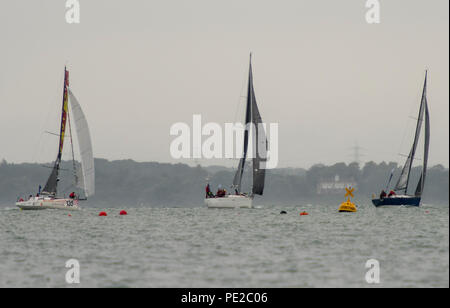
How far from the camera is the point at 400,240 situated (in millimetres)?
40719

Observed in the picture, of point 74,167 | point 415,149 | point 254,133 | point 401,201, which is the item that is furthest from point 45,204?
point 415,149

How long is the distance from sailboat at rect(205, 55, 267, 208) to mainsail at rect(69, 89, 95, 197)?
1357cm

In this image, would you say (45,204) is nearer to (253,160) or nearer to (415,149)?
(253,160)

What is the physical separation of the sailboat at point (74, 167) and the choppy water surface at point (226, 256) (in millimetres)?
28259

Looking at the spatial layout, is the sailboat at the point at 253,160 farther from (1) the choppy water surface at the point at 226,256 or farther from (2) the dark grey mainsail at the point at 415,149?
(1) the choppy water surface at the point at 226,256

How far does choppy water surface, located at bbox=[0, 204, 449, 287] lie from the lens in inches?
1032

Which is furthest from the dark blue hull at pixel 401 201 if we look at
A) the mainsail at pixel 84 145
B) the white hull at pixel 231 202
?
the mainsail at pixel 84 145

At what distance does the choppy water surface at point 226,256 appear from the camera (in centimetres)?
2620

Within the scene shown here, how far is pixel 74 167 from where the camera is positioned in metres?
80.7

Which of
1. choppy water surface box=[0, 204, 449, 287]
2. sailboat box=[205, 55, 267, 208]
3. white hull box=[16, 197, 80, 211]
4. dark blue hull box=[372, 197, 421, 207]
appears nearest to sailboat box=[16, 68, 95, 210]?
white hull box=[16, 197, 80, 211]

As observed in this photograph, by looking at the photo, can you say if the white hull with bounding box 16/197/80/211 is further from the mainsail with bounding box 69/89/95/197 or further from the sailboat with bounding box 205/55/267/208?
the sailboat with bounding box 205/55/267/208
